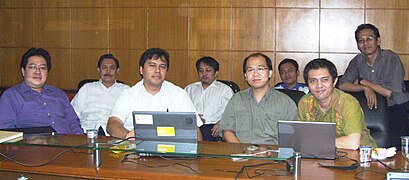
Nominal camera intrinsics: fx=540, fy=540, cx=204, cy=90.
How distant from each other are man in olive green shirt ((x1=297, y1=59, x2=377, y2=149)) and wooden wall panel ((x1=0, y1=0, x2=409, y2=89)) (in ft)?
12.1

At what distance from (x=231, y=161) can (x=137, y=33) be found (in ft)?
16.7

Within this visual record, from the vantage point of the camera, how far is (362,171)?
8.54 ft

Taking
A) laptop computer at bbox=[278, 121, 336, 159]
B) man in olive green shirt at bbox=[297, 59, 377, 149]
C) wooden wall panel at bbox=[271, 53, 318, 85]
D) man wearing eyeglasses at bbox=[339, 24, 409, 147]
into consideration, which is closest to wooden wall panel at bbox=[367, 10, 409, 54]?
wooden wall panel at bbox=[271, 53, 318, 85]

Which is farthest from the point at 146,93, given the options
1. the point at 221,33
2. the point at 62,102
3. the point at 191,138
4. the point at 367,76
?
the point at 221,33

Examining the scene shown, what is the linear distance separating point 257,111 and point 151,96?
0.83 meters

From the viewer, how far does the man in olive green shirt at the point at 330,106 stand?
3.34 meters

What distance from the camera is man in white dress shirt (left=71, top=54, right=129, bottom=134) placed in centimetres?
536

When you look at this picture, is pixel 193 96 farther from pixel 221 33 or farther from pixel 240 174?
pixel 240 174

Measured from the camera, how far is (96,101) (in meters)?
5.41


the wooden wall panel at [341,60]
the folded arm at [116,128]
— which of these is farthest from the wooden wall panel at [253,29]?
the folded arm at [116,128]

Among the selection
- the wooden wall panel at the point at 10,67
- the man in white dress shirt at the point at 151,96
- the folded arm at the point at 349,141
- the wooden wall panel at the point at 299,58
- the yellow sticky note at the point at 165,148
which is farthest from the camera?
the wooden wall panel at the point at 10,67

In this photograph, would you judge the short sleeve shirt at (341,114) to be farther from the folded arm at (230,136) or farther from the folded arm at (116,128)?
the folded arm at (116,128)

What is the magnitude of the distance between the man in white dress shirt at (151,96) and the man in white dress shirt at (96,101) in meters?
1.37

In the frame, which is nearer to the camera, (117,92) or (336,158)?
(336,158)
